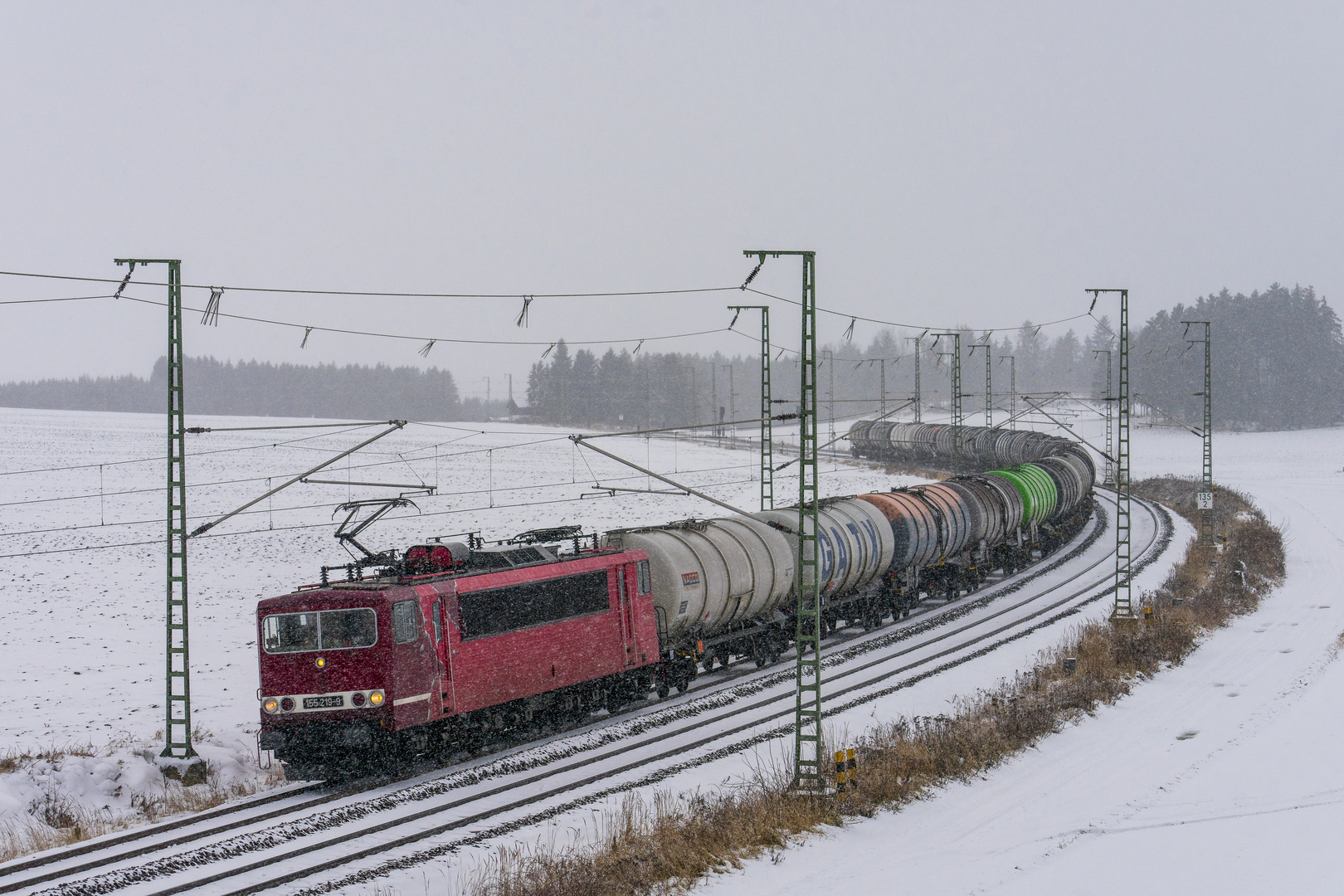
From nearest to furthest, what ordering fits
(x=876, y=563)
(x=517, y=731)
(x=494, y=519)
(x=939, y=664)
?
(x=517, y=731)
(x=939, y=664)
(x=876, y=563)
(x=494, y=519)

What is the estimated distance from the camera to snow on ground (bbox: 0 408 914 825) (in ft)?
68.2

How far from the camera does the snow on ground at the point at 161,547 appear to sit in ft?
68.2

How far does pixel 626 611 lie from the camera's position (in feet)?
73.2

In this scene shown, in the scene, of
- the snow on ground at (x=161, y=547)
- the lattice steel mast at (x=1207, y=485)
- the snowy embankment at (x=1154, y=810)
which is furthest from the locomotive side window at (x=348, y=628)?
the lattice steel mast at (x=1207, y=485)

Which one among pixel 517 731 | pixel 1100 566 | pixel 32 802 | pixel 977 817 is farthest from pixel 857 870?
pixel 1100 566

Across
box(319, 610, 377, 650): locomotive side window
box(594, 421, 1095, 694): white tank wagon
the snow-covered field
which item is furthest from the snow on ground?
box(319, 610, 377, 650): locomotive side window

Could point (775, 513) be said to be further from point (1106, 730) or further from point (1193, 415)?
point (1193, 415)

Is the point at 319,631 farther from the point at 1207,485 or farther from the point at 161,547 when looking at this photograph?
the point at 1207,485

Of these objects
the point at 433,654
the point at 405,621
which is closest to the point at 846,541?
the point at 433,654

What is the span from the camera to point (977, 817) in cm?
1675

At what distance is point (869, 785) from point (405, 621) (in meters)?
7.71

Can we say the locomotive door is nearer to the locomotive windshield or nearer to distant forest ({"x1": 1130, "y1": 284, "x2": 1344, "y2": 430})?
the locomotive windshield

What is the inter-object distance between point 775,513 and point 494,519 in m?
30.4

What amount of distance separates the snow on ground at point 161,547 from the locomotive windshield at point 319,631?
3.42 m
